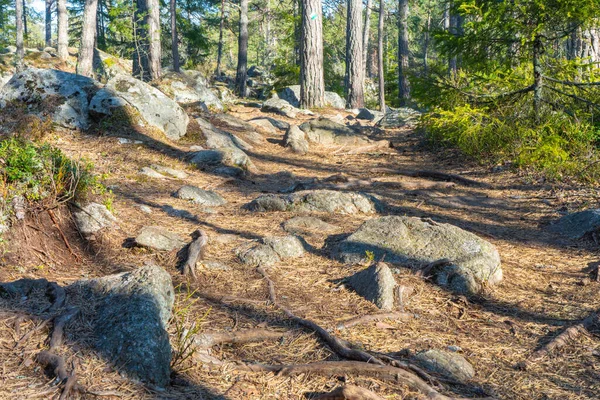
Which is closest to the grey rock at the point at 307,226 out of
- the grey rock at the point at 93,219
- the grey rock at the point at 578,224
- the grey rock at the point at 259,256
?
the grey rock at the point at 259,256

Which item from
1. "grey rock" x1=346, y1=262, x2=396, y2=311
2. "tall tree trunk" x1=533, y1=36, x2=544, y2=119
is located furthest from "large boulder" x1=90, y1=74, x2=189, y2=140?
"tall tree trunk" x1=533, y1=36, x2=544, y2=119

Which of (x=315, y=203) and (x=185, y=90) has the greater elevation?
(x=185, y=90)

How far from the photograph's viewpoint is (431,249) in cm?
496

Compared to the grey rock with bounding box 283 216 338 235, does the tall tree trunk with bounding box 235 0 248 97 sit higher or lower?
higher

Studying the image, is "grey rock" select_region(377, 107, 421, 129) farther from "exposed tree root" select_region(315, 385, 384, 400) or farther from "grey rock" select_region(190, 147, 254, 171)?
"exposed tree root" select_region(315, 385, 384, 400)

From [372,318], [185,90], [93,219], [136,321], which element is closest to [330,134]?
[185,90]

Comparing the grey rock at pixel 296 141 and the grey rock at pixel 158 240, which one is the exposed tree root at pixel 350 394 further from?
the grey rock at pixel 296 141

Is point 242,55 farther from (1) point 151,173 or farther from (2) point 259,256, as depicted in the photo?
(2) point 259,256

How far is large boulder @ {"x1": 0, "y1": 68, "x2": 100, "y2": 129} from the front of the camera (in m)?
9.48

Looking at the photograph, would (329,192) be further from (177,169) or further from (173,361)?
(173,361)

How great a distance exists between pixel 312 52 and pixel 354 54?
369 centimetres

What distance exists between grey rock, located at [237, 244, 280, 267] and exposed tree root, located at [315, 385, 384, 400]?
89.7 inches

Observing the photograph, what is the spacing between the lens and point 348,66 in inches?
779

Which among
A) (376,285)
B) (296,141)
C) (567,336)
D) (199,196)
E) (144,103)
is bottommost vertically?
(567,336)
